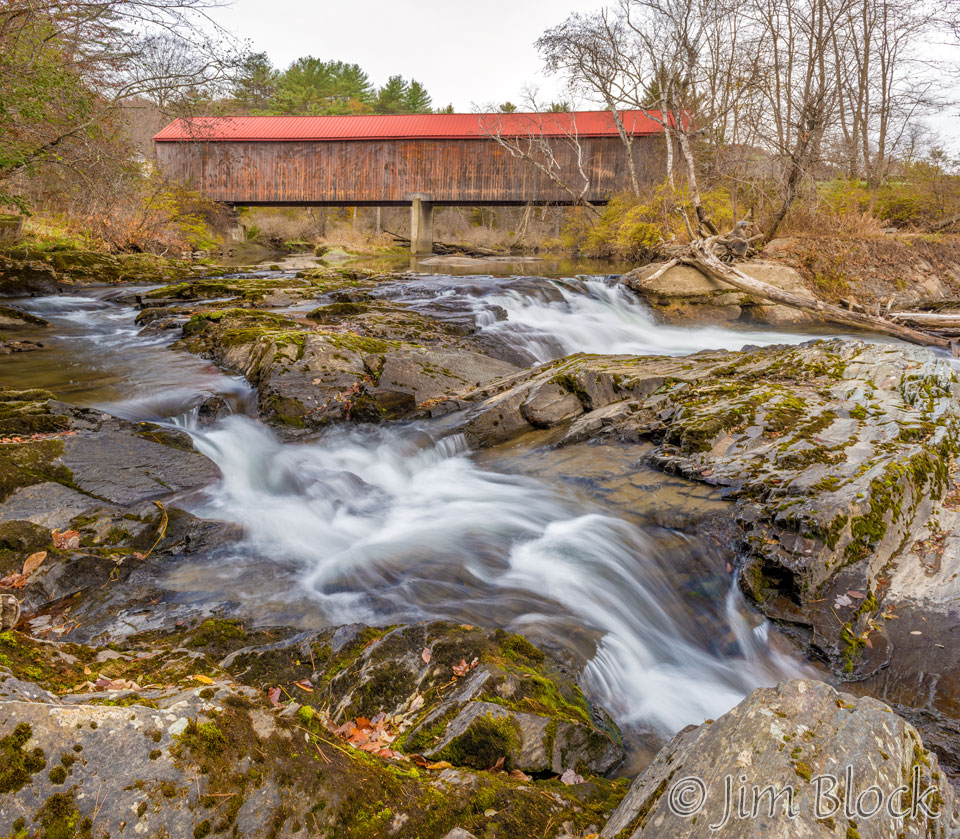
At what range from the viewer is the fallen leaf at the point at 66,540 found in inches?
133

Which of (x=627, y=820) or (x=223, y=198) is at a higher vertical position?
(x=223, y=198)

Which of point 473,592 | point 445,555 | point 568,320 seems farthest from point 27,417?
point 568,320

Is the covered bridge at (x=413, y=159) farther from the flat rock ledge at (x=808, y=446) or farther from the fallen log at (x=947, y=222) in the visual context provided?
the flat rock ledge at (x=808, y=446)

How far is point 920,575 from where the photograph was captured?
349 cm

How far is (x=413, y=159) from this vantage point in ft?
81.2

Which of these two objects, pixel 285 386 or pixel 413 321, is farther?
pixel 413 321

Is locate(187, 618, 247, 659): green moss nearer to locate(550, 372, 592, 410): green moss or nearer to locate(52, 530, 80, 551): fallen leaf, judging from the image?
locate(52, 530, 80, 551): fallen leaf

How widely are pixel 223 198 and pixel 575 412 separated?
24.6m

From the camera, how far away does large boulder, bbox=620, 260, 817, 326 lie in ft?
42.0

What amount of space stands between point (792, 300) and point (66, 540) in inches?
478

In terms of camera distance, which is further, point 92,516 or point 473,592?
point 473,592

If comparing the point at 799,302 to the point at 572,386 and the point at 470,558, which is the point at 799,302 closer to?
the point at 572,386

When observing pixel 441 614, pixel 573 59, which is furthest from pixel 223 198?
pixel 441 614

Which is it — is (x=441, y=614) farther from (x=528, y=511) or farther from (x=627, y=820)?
(x=627, y=820)
